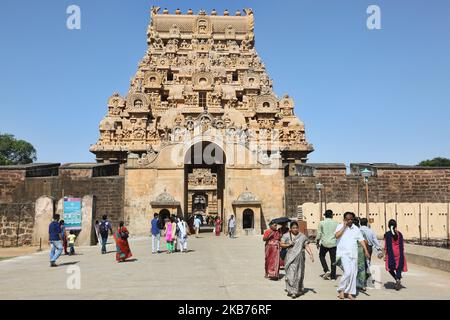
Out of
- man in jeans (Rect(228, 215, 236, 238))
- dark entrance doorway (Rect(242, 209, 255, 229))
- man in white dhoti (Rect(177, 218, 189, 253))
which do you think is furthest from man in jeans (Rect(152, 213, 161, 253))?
dark entrance doorway (Rect(242, 209, 255, 229))

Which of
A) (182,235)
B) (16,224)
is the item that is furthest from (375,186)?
(16,224)

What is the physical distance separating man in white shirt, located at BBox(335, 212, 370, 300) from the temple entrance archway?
19.0 m

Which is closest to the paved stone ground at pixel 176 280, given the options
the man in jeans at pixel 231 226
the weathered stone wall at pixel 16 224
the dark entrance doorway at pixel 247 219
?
the weathered stone wall at pixel 16 224

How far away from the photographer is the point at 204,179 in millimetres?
51875

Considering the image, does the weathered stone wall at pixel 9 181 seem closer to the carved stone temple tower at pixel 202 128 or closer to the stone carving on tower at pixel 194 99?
the carved stone temple tower at pixel 202 128

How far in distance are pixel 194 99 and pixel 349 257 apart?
37842 mm

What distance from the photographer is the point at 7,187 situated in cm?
2684

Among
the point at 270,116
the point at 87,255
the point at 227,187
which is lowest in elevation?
the point at 87,255

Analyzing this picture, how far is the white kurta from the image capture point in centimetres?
846

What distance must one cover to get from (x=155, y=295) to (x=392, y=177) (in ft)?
72.0

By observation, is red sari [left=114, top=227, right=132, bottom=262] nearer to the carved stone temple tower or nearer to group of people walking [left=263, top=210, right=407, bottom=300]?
group of people walking [left=263, top=210, right=407, bottom=300]

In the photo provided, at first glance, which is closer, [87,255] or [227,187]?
[87,255]
